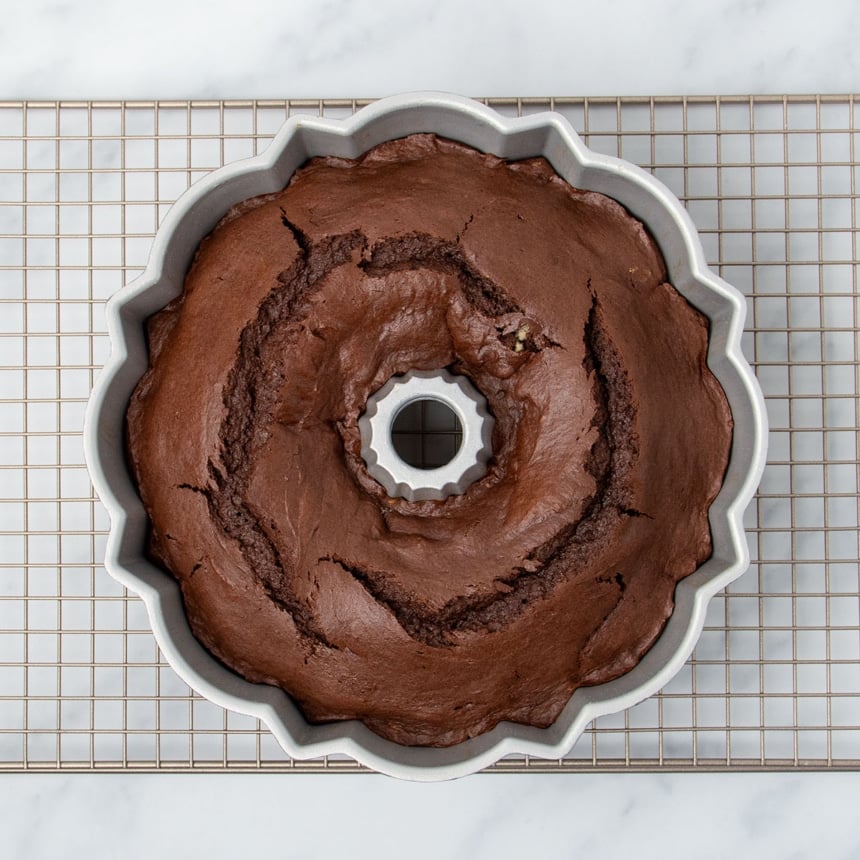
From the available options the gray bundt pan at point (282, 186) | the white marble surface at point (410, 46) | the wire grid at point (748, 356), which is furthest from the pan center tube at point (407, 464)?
the white marble surface at point (410, 46)

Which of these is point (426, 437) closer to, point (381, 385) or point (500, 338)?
point (381, 385)

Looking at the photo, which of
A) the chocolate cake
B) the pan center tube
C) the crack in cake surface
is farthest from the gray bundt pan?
the pan center tube

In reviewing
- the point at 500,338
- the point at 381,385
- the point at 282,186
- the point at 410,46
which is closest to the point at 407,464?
the point at 381,385

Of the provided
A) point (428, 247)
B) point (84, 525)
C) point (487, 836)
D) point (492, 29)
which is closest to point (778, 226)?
point (492, 29)

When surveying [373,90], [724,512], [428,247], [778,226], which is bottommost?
[724,512]

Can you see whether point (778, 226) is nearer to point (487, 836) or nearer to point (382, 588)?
point (382, 588)

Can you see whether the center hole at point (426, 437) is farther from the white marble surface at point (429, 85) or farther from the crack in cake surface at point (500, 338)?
the white marble surface at point (429, 85)

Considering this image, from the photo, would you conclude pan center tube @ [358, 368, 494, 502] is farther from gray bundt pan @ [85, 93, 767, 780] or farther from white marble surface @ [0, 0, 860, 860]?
white marble surface @ [0, 0, 860, 860]
